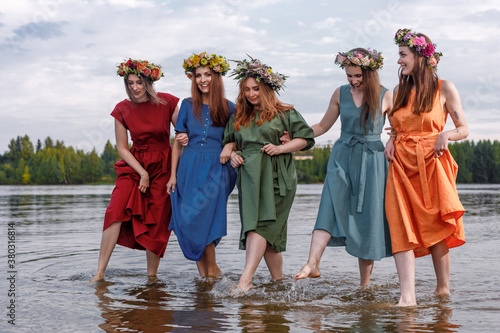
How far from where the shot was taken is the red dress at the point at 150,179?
260 inches

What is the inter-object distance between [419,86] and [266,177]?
5.42ft

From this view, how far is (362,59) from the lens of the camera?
5.52 m

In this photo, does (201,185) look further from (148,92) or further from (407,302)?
(407,302)

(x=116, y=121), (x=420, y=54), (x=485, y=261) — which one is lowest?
(x=485, y=261)

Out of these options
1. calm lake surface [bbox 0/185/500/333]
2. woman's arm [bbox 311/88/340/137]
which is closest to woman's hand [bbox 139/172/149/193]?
calm lake surface [bbox 0/185/500/333]

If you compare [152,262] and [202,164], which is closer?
[202,164]

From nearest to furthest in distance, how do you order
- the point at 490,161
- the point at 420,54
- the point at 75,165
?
the point at 420,54 → the point at 490,161 → the point at 75,165

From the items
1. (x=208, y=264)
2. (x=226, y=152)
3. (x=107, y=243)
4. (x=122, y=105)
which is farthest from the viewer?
(x=122, y=105)

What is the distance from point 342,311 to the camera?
4.94m

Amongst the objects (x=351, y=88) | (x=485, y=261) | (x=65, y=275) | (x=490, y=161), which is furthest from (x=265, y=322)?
(x=490, y=161)

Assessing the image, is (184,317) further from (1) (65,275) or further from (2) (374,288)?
(1) (65,275)

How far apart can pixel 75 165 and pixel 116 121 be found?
85603 mm

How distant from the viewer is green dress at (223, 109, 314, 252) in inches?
229

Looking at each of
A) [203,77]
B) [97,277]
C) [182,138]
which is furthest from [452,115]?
[97,277]
